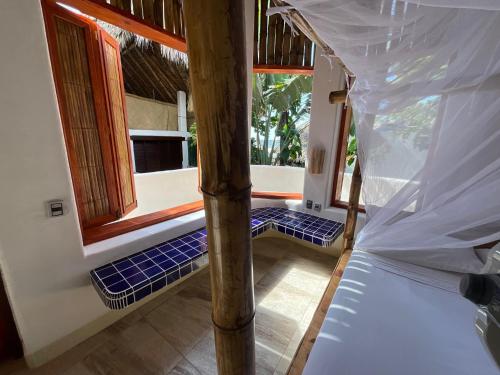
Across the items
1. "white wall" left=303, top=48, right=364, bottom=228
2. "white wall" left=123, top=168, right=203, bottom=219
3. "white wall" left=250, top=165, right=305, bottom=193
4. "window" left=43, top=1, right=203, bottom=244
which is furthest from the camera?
"white wall" left=250, top=165, right=305, bottom=193

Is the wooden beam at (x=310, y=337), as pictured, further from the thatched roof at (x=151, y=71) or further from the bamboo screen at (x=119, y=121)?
the thatched roof at (x=151, y=71)

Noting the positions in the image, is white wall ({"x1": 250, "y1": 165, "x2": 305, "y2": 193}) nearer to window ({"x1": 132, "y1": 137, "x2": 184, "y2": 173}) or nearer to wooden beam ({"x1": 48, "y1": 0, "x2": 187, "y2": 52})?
wooden beam ({"x1": 48, "y1": 0, "x2": 187, "y2": 52})

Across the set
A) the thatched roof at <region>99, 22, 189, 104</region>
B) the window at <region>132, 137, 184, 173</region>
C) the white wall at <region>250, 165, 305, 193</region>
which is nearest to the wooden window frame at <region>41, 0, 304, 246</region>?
the white wall at <region>250, 165, 305, 193</region>

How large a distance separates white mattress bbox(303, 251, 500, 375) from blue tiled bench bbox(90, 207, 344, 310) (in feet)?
2.60

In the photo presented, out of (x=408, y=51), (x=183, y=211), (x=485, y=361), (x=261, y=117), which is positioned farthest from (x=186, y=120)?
(x=485, y=361)

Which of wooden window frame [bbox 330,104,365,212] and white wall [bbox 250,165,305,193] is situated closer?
wooden window frame [bbox 330,104,365,212]

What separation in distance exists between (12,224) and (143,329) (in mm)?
1044

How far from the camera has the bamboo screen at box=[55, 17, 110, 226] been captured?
65.9 inches

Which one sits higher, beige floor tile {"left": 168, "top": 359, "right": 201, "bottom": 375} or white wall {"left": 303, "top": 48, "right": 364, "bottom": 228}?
white wall {"left": 303, "top": 48, "right": 364, "bottom": 228}

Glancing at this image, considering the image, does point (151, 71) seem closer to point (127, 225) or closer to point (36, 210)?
point (127, 225)

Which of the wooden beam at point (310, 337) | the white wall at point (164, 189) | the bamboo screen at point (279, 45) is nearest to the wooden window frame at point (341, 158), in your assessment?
the bamboo screen at point (279, 45)

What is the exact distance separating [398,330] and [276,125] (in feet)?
14.9

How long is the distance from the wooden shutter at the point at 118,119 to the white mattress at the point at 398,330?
2.06 meters

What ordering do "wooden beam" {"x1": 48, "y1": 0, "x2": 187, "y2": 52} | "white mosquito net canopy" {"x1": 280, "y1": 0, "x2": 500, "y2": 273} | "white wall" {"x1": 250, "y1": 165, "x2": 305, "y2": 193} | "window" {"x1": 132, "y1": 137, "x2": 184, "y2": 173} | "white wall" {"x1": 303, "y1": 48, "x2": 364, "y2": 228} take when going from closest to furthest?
"white mosquito net canopy" {"x1": 280, "y1": 0, "x2": 500, "y2": 273} → "wooden beam" {"x1": 48, "y1": 0, "x2": 187, "y2": 52} → "white wall" {"x1": 303, "y1": 48, "x2": 364, "y2": 228} → "white wall" {"x1": 250, "y1": 165, "x2": 305, "y2": 193} → "window" {"x1": 132, "y1": 137, "x2": 184, "y2": 173}
